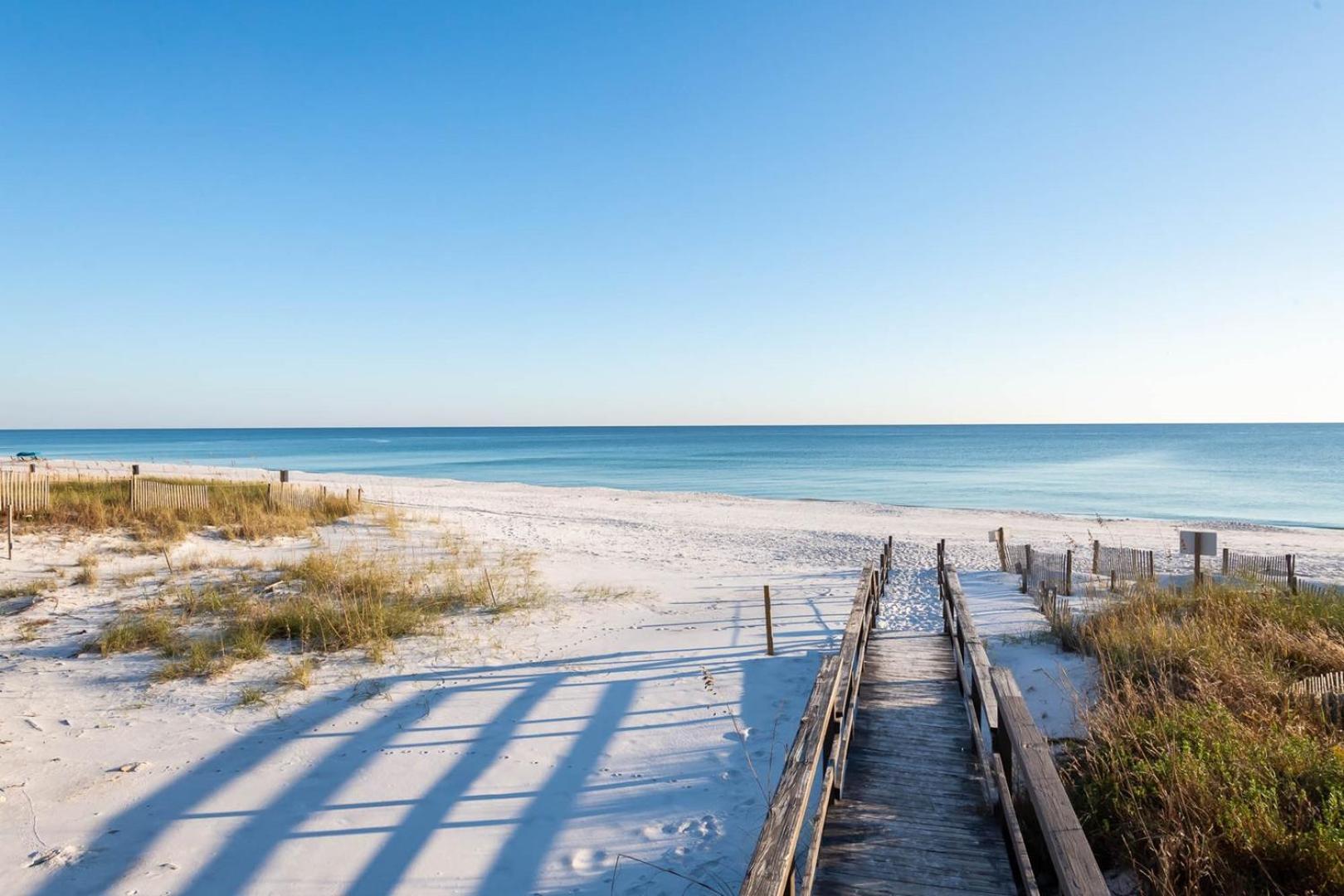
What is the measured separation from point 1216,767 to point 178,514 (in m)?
17.9

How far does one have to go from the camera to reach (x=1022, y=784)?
464cm

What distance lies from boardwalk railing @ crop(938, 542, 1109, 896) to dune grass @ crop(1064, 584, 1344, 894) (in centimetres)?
50

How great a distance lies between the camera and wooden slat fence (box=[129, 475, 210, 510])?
15.6m

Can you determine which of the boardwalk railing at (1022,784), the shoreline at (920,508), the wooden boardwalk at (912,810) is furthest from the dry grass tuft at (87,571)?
the shoreline at (920,508)

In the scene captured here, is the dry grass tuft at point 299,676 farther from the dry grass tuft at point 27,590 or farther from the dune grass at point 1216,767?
the dune grass at point 1216,767

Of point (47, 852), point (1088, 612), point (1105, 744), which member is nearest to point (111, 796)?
point (47, 852)

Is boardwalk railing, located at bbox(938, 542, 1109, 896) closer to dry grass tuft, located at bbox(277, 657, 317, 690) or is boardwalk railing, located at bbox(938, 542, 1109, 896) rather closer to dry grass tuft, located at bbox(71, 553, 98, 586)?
dry grass tuft, located at bbox(277, 657, 317, 690)

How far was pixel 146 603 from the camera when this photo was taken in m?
9.75

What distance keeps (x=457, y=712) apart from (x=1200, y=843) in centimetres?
582

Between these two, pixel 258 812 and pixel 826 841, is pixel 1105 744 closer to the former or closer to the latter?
pixel 826 841

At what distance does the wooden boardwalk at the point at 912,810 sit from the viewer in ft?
12.8

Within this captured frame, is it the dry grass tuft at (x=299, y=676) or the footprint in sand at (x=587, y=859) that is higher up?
the dry grass tuft at (x=299, y=676)

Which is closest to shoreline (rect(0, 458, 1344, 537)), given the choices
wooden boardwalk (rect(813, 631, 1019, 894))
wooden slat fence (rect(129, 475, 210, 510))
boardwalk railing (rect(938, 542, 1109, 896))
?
wooden slat fence (rect(129, 475, 210, 510))

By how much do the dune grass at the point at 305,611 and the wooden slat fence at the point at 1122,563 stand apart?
10.9m
